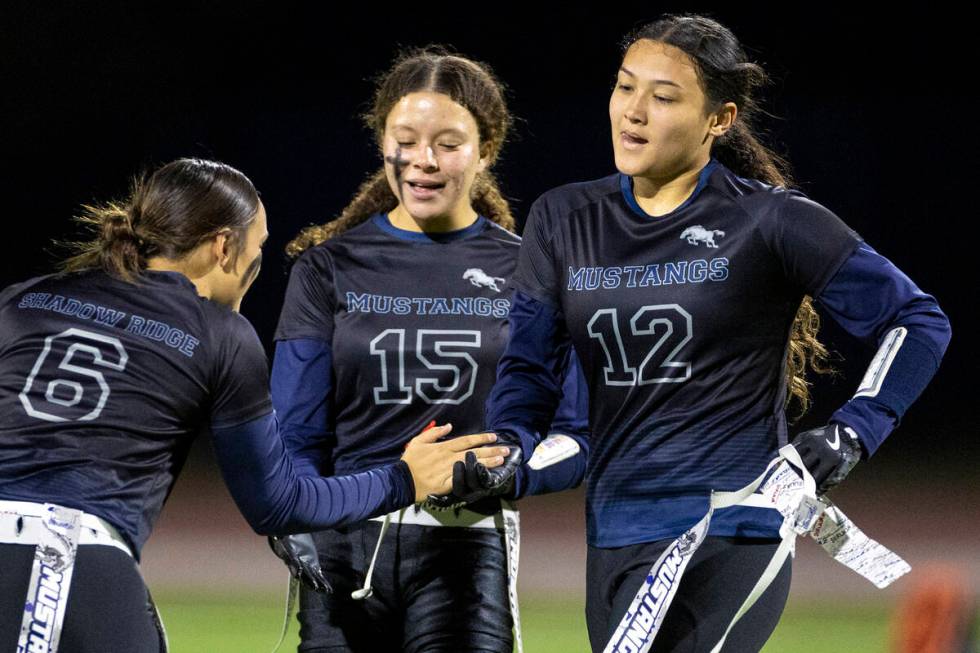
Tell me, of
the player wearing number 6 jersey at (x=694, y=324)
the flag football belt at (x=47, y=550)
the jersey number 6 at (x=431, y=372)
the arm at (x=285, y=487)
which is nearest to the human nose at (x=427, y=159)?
the jersey number 6 at (x=431, y=372)

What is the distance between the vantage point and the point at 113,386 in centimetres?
238

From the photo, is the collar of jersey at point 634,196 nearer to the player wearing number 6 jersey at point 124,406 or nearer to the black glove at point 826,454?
the black glove at point 826,454

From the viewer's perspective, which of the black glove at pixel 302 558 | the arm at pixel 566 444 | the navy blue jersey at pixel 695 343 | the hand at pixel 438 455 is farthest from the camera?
the black glove at pixel 302 558

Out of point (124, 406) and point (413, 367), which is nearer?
point (124, 406)

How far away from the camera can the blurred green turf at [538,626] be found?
5.68m

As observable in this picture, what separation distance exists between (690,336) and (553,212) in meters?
0.42

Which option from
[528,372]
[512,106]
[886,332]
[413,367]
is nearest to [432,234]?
[413,367]

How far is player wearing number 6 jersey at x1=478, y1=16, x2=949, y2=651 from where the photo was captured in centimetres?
240

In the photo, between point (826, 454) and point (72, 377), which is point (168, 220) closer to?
point (72, 377)

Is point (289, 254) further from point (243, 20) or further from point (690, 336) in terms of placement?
point (243, 20)

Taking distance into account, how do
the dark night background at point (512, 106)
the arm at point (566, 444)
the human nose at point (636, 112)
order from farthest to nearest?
1. the dark night background at point (512, 106)
2. the arm at point (566, 444)
3. the human nose at point (636, 112)

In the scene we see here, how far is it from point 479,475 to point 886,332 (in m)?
0.79

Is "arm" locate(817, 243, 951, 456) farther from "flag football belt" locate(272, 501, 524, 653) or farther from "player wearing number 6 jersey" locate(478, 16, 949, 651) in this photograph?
"flag football belt" locate(272, 501, 524, 653)

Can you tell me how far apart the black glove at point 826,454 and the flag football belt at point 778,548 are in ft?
0.05
